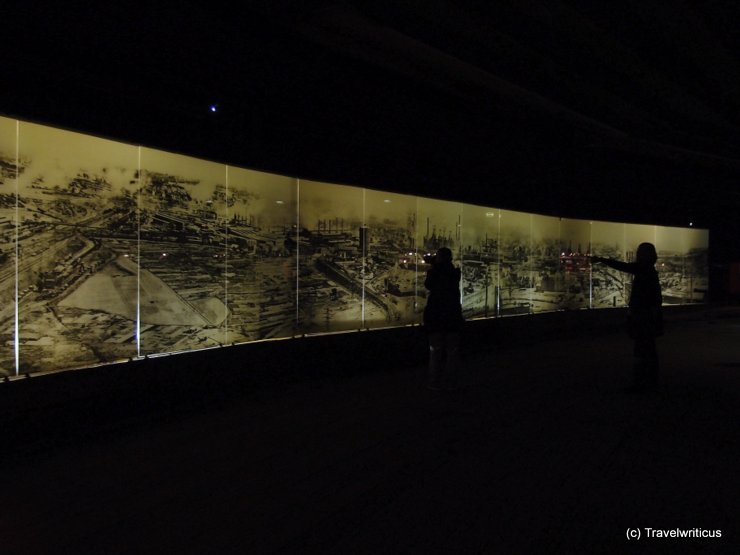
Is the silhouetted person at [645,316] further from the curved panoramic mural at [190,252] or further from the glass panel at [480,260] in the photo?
the glass panel at [480,260]

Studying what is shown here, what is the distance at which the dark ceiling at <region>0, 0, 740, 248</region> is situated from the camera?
18.9ft

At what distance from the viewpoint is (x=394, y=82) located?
29.3 feet

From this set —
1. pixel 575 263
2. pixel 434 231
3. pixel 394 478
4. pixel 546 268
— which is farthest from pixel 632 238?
pixel 394 478

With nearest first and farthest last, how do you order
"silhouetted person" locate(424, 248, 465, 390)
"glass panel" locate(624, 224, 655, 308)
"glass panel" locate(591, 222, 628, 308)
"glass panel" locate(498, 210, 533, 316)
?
"silhouetted person" locate(424, 248, 465, 390)
"glass panel" locate(498, 210, 533, 316)
"glass panel" locate(591, 222, 628, 308)
"glass panel" locate(624, 224, 655, 308)

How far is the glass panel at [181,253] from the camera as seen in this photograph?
6.60m

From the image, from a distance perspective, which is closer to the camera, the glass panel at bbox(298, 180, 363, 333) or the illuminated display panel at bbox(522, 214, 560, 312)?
the glass panel at bbox(298, 180, 363, 333)

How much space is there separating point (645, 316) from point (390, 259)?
166 inches

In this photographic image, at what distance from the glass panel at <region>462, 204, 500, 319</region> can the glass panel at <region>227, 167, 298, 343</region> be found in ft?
14.2

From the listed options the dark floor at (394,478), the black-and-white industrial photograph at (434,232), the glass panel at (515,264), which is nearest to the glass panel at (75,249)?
the dark floor at (394,478)

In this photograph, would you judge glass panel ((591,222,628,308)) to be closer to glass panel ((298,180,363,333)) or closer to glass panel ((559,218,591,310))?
glass panel ((559,218,591,310))

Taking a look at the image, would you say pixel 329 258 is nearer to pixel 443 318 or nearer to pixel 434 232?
pixel 443 318

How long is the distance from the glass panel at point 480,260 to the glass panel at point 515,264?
0.94ft

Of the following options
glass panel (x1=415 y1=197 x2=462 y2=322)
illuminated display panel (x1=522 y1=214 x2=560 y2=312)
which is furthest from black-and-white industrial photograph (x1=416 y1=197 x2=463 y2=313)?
illuminated display panel (x1=522 y1=214 x2=560 y2=312)

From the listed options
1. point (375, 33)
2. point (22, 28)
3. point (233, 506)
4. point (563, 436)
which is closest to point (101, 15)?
point (22, 28)
